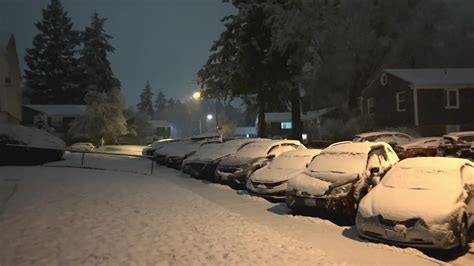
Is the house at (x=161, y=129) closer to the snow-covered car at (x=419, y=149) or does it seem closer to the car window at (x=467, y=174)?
the snow-covered car at (x=419, y=149)

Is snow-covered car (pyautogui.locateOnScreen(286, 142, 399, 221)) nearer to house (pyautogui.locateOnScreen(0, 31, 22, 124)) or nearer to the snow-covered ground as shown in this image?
the snow-covered ground

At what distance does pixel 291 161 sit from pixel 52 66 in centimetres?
6396

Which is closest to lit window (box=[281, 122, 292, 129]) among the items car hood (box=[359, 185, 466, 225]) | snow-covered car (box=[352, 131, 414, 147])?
snow-covered car (box=[352, 131, 414, 147])

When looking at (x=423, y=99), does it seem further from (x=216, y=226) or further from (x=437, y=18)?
(x=216, y=226)

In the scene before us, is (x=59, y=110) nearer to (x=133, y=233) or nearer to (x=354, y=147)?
(x=354, y=147)

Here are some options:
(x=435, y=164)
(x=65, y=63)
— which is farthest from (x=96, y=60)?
(x=435, y=164)

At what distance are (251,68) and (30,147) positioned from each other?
18.4 meters

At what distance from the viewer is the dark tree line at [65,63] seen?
67.2 metres

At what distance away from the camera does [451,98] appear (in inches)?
1302

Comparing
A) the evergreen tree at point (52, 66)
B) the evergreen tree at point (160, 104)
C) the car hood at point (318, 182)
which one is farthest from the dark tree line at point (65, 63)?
the evergreen tree at point (160, 104)

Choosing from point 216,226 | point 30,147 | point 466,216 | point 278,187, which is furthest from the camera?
point 30,147

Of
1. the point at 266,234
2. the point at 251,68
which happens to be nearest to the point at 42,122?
the point at 251,68

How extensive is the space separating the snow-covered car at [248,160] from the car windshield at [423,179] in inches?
257

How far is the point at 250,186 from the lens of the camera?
13711 millimetres
